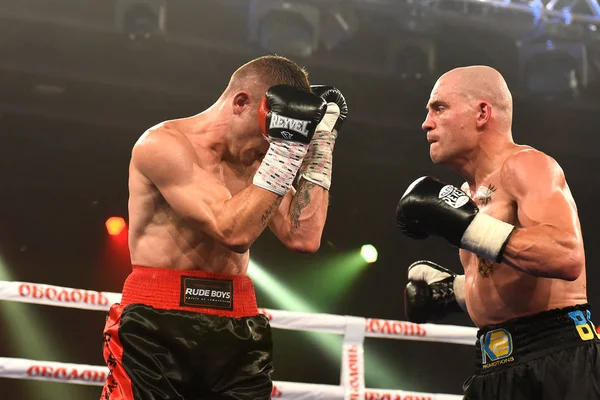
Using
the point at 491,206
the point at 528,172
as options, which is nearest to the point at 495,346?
the point at 491,206

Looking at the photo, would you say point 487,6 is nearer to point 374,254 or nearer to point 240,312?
point 374,254

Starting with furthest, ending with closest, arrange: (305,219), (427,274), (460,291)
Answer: (427,274) → (460,291) → (305,219)

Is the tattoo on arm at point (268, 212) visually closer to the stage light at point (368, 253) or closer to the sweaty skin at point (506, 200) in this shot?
the sweaty skin at point (506, 200)

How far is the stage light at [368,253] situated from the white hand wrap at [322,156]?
402 centimetres

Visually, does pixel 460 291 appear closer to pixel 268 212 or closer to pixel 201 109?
pixel 268 212

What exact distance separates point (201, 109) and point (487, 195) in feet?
12.1

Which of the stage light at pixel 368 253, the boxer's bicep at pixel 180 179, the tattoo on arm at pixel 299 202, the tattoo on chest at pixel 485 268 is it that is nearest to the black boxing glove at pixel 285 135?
the boxer's bicep at pixel 180 179

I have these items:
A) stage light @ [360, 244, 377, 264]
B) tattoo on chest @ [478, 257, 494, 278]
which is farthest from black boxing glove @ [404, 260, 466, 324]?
stage light @ [360, 244, 377, 264]

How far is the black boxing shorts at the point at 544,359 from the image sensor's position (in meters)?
1.88

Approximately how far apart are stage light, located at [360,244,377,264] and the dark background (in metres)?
0.11

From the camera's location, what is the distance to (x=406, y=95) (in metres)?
5.59

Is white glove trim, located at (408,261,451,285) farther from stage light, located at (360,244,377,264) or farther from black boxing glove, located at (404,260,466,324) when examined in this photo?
stage light, located at (360,244,377,264)

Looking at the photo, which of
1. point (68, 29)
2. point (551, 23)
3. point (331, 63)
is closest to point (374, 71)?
point (331, 63)

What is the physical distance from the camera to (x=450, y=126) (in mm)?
2271
